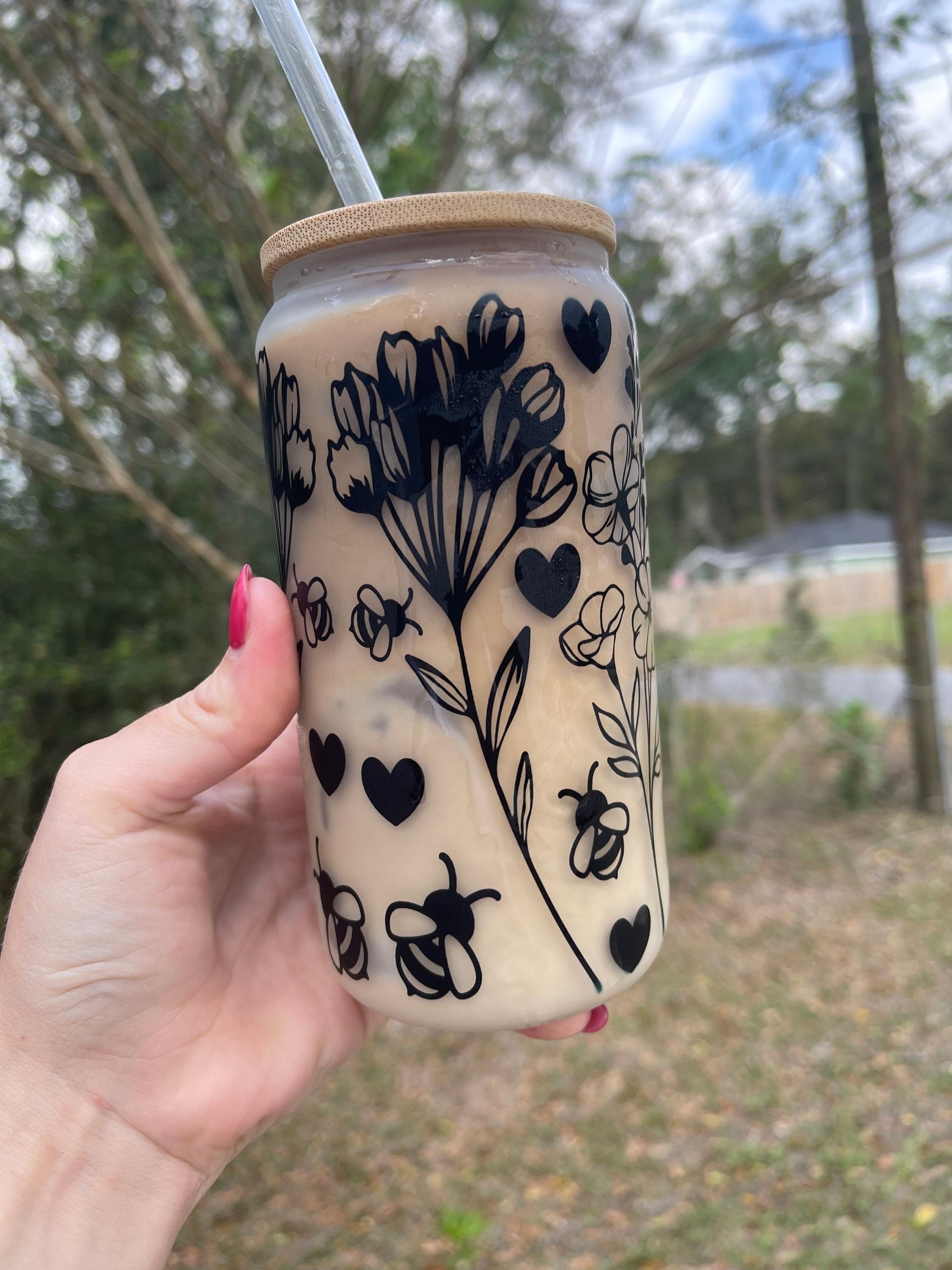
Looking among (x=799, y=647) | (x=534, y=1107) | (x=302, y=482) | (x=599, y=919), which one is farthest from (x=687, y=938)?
(x=302, y=482)

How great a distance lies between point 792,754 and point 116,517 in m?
3.83

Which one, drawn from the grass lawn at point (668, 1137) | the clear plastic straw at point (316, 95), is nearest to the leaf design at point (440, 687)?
the clear plastic straw at point (316, 95)

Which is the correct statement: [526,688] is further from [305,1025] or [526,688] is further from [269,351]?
[305,1025]

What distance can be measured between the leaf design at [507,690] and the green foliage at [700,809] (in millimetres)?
4078

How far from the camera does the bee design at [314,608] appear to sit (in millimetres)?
1080

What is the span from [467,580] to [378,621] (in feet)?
0.36

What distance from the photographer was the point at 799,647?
5383 millimetres

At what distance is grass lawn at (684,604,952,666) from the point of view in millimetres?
5199

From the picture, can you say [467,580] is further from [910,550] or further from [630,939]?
[910,550]

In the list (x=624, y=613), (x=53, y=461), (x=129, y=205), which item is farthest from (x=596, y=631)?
(x=53, y=461)

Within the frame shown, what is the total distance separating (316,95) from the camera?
1130 millimetres

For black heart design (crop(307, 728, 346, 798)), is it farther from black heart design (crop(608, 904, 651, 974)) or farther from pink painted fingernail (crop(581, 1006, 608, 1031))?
pink painted fingernail (crop(581, 1006, 608, 1031))

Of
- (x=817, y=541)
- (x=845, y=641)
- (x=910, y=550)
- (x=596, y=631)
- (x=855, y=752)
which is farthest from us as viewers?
(x=817, y=541)

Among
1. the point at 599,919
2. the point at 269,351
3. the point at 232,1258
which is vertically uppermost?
the point at 269,351
